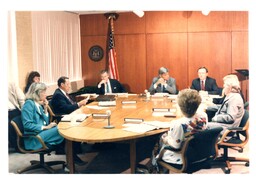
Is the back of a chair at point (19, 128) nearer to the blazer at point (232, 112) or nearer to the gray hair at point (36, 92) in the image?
the gray hair at point (36, 92)

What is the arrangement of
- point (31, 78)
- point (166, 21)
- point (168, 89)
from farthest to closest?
point (166, 21), point (168, 89), point (31, 78)

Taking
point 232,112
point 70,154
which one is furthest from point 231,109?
point 70,154

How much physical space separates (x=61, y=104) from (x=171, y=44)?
3.80m

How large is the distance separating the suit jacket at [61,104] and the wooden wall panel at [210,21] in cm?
393

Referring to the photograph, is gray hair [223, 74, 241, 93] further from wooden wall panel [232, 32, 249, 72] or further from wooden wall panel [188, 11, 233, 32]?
wooden wall panel [188, 11, 233, 32]

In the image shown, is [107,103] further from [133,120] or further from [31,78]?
[31,78]

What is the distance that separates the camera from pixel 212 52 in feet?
26.8

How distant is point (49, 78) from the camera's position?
7.53 metres

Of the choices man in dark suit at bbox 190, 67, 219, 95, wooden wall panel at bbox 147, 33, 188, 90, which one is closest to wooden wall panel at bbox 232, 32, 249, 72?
wooden wall panel at bbox 147, 33, 188, 90

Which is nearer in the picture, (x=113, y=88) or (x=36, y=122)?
(x=36, y=122)

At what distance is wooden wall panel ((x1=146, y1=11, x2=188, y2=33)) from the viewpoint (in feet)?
27.0

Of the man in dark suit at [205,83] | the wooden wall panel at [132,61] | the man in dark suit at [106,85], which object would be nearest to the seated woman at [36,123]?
the man in dark suit at [106,85]

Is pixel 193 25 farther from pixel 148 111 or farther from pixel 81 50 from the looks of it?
pixel 148 111
